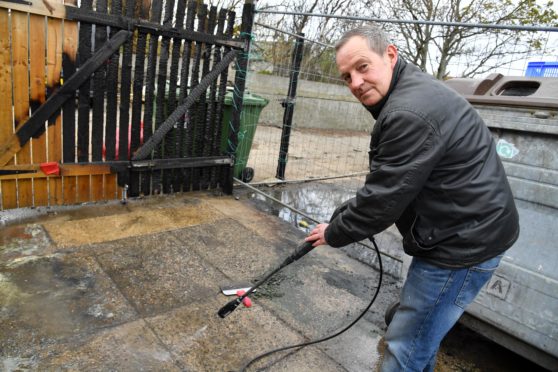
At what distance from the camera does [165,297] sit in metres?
2.98

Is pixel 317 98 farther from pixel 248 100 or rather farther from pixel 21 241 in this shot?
pixel 21 241

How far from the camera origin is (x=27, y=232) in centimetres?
363

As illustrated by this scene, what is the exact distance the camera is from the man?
164 centimetres

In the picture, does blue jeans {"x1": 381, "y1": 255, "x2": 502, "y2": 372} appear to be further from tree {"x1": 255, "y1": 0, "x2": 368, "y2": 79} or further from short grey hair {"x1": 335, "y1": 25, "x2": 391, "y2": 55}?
tree {"x1": 255, "y1": 0, "x2": 368, "y2": 79}

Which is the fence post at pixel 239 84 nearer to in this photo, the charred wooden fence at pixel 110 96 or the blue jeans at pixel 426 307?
the charred wooden fence at pixel 110 96

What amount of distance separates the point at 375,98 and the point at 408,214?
0.57 m

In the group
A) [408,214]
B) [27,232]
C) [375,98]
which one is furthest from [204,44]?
[408,214]

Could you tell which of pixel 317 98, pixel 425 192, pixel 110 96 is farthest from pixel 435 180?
pixel 317 98

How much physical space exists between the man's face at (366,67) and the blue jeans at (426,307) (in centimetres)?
84

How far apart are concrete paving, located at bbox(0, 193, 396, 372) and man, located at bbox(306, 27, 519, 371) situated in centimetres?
95

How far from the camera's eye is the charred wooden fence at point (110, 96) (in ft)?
12.1

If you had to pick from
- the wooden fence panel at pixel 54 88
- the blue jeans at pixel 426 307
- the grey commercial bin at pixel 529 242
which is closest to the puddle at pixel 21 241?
the wooden fence panel at pixel 54 88

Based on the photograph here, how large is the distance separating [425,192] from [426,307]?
55 cm

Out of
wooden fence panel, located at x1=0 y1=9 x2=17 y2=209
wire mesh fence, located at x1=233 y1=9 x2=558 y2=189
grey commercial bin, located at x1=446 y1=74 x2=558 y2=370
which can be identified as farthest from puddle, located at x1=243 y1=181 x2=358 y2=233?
wooden fence panel, located at x1=0 y1=9 x2=17 y2=209
